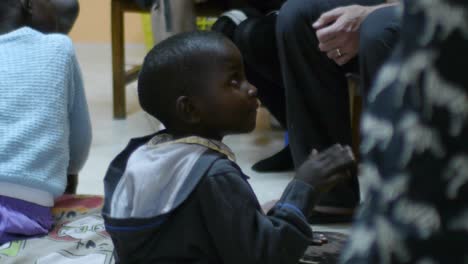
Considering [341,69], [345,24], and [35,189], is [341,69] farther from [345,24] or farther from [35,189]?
[35,189]

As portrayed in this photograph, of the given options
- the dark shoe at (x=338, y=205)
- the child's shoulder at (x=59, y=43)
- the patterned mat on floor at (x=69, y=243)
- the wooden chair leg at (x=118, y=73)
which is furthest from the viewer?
the wooden chair leg at (x=118, y=73)

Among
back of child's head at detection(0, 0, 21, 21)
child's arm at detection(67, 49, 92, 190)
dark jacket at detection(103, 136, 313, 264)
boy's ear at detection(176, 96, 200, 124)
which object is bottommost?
child's arm at detection(67, 49, 92, 190)

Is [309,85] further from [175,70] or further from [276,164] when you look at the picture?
[175,70]

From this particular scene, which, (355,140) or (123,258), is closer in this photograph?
(123,258)

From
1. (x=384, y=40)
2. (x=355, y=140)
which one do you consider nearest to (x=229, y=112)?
(x=384, y=40)

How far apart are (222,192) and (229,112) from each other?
0.13 m

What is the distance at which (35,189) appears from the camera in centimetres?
142

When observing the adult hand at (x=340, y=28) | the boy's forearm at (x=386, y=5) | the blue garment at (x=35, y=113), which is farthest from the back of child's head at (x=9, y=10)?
the boy's forearm at (x=386, y=5)

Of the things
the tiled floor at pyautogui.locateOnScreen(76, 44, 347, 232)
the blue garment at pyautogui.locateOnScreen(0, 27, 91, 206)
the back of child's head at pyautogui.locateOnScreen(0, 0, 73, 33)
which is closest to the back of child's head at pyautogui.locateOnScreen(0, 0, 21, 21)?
the back of child's head at pyautogui.locateOnScreen(0, 0, 73, 33)

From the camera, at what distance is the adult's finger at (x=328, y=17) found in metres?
1.55

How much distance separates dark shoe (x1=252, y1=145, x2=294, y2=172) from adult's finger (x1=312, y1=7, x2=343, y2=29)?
656mm

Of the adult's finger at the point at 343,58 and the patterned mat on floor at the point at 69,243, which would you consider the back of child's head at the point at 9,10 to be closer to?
the patterned mat on floor at the point at 69,243

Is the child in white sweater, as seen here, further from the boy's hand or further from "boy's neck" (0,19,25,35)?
the boy's hand

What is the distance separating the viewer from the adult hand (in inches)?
60.2
